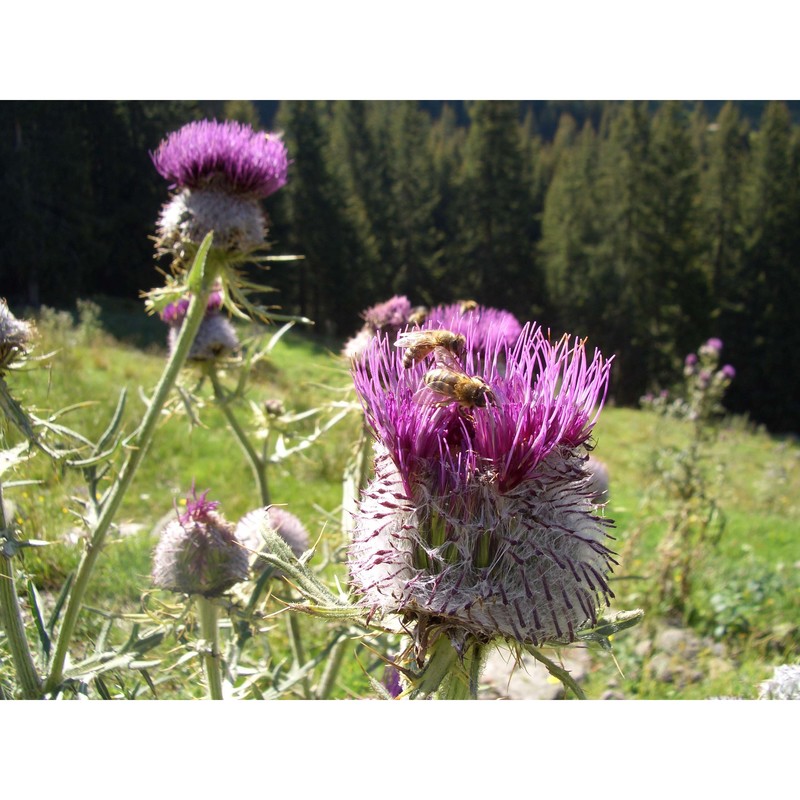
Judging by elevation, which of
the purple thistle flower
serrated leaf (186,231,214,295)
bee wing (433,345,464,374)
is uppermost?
Result: serrated leaf (186,231,214,295)

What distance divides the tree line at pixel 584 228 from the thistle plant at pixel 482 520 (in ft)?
60.3

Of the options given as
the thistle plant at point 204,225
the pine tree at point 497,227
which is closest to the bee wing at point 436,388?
the thistle plant at point 204,225

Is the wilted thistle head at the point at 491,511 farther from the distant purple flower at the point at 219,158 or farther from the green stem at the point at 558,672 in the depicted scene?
the distant purple flower at the point at 219,158

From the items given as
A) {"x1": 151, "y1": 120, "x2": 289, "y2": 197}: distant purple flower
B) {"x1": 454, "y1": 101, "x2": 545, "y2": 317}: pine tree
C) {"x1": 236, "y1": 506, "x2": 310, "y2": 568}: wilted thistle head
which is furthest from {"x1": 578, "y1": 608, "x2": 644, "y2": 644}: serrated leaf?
{"x1": 454, "y1": 101, "x2": 545, "y2": 317}: pine tree

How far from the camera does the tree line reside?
79.4 ft

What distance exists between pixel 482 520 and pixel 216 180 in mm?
1813

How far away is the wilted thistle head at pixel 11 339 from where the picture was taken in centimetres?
183

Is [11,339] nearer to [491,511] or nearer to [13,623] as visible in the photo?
[13,623]

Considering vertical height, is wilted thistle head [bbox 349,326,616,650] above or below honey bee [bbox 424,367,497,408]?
below

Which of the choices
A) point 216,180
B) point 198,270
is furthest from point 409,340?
point 216,180

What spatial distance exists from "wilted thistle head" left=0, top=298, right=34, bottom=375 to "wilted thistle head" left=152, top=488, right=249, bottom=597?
646 mm

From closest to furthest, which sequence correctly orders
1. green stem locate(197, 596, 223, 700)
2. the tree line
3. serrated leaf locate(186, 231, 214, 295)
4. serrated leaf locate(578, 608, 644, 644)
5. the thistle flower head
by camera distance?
serrated leaf locate(578, 608, 644, 644), the thistle flower head, serrated leaf locate(186, 231, 214, 295), green stem locate(197, 596, 223, 700), the tree line

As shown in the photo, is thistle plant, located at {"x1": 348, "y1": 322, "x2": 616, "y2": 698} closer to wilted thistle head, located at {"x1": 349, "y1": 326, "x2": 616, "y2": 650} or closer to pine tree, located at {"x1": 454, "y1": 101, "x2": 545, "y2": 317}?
wilted thistle head, located at {"x1": 349, "y1": 326, "x2": 616, "y2": 650}

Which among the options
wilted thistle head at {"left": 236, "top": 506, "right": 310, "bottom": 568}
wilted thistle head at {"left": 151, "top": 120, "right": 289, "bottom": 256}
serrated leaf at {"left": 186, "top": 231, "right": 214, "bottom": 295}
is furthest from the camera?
wilted thistle head at {"left": 151, "top": 120, "right": 289, "bottom": 256}
